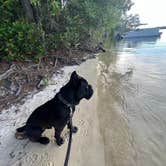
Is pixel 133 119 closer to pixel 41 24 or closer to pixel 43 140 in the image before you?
pixel 43 140

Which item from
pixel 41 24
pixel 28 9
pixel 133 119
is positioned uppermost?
pixel 28 9

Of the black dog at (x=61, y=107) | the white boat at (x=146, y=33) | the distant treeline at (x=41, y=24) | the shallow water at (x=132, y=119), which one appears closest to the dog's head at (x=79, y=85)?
the black dog at (x=61, y=107)

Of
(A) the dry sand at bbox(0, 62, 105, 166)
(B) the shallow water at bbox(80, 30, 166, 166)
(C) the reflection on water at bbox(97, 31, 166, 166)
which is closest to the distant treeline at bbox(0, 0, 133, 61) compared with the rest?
(B) the shallow water at bbox(80, 30, 166, 166)

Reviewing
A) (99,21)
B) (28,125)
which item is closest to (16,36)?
(28,125)

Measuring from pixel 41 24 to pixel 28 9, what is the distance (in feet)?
2.80

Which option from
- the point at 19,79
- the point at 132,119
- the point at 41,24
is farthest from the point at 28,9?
the point at 132,119

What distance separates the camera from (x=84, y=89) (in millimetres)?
2744

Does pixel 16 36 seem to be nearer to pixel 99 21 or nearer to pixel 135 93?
pixel 135 93

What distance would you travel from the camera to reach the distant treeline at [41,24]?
696 cm

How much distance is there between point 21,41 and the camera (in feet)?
23.4

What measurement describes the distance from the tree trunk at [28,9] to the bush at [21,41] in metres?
0.70

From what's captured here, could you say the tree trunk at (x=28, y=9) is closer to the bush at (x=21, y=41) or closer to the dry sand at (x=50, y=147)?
the bush at (x=21, y=41)

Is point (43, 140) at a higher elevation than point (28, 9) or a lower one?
lower

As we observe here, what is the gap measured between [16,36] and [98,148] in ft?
17.7
